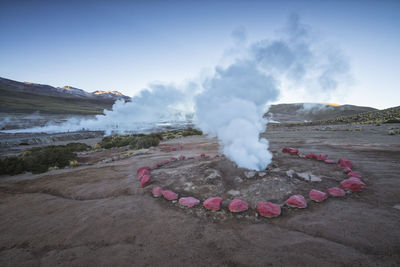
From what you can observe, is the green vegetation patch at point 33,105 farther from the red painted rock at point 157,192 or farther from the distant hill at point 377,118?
the distant hill at point 377,118

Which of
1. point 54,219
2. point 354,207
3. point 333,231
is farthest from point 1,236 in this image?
point 354,207

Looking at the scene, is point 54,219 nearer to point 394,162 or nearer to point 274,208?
point 274,208

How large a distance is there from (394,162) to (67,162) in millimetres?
14658

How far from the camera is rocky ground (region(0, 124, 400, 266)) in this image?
7.23ft

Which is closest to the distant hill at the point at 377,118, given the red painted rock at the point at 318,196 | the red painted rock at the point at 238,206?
the red painted rock at the point at 318,196

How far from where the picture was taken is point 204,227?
2.89 m

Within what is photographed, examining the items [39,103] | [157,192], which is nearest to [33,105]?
[39,103]

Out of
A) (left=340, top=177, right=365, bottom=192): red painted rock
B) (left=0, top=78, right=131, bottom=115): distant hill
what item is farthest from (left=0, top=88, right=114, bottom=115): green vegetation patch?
(left=340, top=177, right=365, bottom=192): red painted rock

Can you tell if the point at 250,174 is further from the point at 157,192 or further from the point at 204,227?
the point at 157,192

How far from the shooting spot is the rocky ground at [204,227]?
2.21 meters

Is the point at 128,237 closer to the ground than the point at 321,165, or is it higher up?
closer to the ground

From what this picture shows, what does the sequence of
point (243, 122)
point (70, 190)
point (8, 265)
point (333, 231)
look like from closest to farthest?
point (8, 265)
point (333, 231)
point (70, 190)
point (243, 122)

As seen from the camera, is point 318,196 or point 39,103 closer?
point 318,196

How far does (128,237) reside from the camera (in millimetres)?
2721
